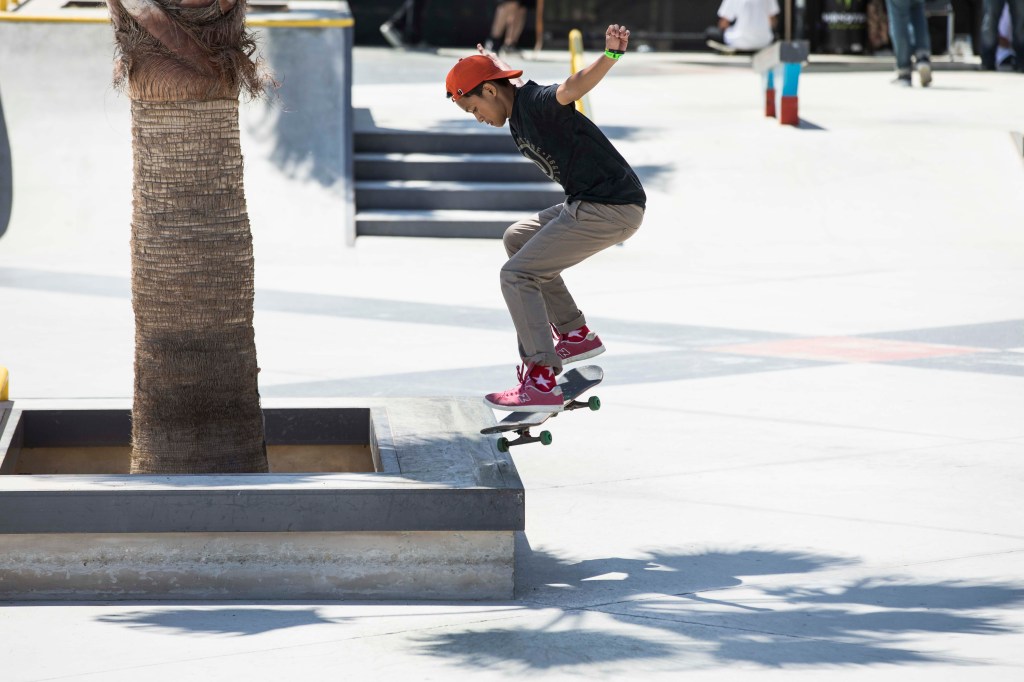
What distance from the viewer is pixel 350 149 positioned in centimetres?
1583

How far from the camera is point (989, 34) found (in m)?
24.0

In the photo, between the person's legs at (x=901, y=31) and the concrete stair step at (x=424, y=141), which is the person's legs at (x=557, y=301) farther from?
the person's legs at (x=901, y=31)

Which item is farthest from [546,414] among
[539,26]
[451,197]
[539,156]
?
[539,26]

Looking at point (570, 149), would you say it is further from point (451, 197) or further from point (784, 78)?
point (784, 78)

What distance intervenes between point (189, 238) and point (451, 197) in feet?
33.2

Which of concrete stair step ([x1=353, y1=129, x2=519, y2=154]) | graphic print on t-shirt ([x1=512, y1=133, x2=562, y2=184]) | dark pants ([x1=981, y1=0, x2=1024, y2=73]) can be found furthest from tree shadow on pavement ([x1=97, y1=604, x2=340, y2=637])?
dark pants ([x1=981, y1=0, x2=1024, y2=73])

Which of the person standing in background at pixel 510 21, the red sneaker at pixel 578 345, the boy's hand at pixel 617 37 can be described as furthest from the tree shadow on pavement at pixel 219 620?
the person standing in background at pixel 510 21

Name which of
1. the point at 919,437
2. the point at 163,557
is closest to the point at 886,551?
the point at 919,437

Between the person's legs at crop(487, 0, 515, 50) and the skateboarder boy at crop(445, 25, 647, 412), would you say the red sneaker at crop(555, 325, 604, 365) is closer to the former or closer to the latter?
the skateboarder boy at crop(445, 25, 647, 412)

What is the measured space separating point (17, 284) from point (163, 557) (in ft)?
26.8

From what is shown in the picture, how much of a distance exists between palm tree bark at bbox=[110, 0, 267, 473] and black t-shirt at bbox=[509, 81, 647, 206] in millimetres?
1228

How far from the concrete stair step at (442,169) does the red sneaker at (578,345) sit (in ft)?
33.3

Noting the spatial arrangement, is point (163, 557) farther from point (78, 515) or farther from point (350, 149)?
point (350, 149)

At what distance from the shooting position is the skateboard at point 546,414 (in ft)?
19.0
